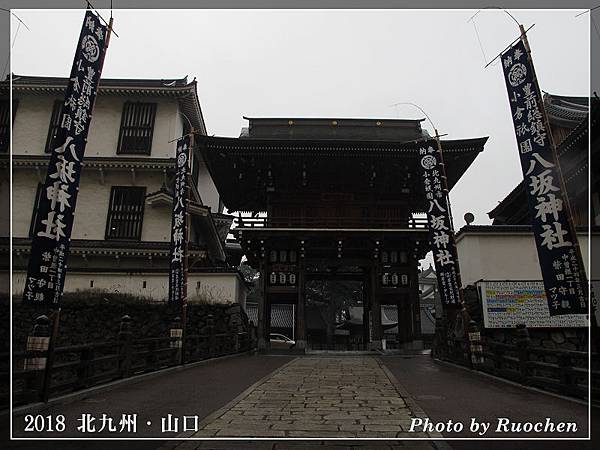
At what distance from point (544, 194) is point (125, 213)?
18.4m

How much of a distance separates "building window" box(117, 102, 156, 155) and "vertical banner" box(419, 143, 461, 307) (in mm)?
14909

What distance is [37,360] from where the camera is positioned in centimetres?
564

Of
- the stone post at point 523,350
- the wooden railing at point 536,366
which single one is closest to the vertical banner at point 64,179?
the wooden railing at point 536,366

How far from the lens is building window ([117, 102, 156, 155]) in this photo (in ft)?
68.5

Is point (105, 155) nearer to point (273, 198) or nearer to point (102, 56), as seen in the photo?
point (273, 198)

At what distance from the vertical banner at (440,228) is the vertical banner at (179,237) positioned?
25.4 ft

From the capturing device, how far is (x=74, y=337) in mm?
15734

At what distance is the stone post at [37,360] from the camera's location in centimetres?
548

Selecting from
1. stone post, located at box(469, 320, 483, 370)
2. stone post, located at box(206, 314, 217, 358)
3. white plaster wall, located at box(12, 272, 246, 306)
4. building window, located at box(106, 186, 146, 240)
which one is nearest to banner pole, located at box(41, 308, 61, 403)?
stone post, located at box(206, 314, 217, 358)

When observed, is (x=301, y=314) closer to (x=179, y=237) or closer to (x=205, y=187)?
(x=179, y=237)

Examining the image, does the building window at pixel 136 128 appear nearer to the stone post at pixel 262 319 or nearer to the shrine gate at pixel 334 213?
the shrine gate at pixel 334 213

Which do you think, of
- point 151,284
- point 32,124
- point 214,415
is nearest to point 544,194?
point 214,415

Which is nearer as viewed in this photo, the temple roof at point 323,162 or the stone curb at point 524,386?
the stone curb at point 524,386

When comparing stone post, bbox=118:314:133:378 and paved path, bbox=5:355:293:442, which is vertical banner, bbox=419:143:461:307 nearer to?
paved path, bbox=5:355:293:442
